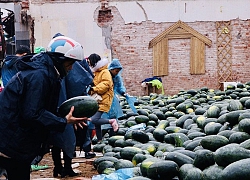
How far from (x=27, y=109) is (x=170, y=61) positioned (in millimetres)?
13129

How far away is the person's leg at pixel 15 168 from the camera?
12.5 feet

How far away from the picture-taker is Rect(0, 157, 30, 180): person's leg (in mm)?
3799

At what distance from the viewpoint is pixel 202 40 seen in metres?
16.4

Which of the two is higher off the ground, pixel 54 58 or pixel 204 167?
pixel 54 58

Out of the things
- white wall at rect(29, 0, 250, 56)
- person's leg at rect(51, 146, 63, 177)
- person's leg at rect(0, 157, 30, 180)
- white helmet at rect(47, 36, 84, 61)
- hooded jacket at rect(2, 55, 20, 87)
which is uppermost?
white wall at rect(29, 0, 250, 56)

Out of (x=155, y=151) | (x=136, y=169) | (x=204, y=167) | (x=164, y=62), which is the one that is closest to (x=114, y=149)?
(x=155, y=151)

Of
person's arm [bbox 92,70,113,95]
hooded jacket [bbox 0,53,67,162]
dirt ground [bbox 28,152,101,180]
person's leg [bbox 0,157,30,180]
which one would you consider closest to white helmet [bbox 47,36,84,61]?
hooded jacket [bbox 0,53,67,162]

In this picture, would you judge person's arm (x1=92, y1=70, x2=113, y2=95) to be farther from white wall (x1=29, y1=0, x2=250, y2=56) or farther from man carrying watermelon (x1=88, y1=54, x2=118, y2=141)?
white wall (x1=29, y1=0, x2=250, y2=56)

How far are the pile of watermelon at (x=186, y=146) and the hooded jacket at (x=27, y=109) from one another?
3.32 ft

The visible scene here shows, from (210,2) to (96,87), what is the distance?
10641mm

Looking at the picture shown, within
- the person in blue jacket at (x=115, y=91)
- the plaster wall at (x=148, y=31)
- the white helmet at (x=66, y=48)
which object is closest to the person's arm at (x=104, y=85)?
the person in blue jacket at (x=115, y=91)

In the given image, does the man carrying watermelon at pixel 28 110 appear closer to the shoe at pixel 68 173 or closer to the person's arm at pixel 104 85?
the shoe at pixel 68 173

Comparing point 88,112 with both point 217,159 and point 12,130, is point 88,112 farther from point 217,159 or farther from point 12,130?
point 217,159

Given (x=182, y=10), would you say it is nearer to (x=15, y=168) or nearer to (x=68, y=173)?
(x=68, y=173)
